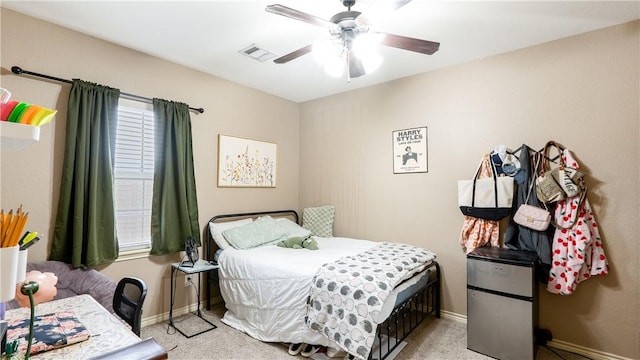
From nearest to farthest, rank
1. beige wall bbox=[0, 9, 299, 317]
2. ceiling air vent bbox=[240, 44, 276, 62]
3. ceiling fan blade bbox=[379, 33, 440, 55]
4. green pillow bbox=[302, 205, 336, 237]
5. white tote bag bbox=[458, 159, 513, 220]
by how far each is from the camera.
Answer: ceiling fan blade bbox=[379, 33, 440, 55] < beige wall bbox=[0, 9, 299, 317] < white tote bag bbox=[458, 159, 513, 220] < ceiling air vent bbox=[240, 44, 276, 62] < green pillow bbox=[302, 205, 336, 237]

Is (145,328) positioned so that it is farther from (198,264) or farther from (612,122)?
(612,122)

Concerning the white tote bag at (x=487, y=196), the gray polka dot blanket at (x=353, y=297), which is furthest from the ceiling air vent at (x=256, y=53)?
the white tote bag at (x=487, y=196)

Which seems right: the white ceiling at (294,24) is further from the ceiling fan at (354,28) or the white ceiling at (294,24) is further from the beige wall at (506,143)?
the ceiling fan at (354,28)

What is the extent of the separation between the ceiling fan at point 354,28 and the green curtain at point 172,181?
1546mm

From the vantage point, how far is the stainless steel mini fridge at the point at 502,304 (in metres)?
2.29

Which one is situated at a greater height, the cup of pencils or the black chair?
the cup of pencils

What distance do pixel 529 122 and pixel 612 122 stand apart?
1.77 ft

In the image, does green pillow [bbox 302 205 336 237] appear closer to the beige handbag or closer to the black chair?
the beige handbag

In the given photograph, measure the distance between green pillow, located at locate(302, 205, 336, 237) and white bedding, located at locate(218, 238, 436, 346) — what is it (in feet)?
2.36

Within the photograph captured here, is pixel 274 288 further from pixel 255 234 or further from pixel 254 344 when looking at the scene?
pixel 255 234

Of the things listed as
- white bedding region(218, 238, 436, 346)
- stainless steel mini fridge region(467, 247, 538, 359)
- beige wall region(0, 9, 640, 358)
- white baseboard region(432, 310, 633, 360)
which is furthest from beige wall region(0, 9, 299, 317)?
white baseboard region(432, 310, 633, 360)

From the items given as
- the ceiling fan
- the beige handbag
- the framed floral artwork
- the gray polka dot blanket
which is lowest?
the gray polka dot blanket

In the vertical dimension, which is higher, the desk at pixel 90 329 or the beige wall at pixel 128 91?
the beige wall at pixel 128 91

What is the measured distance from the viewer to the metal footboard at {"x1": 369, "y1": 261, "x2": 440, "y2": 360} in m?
2.40
